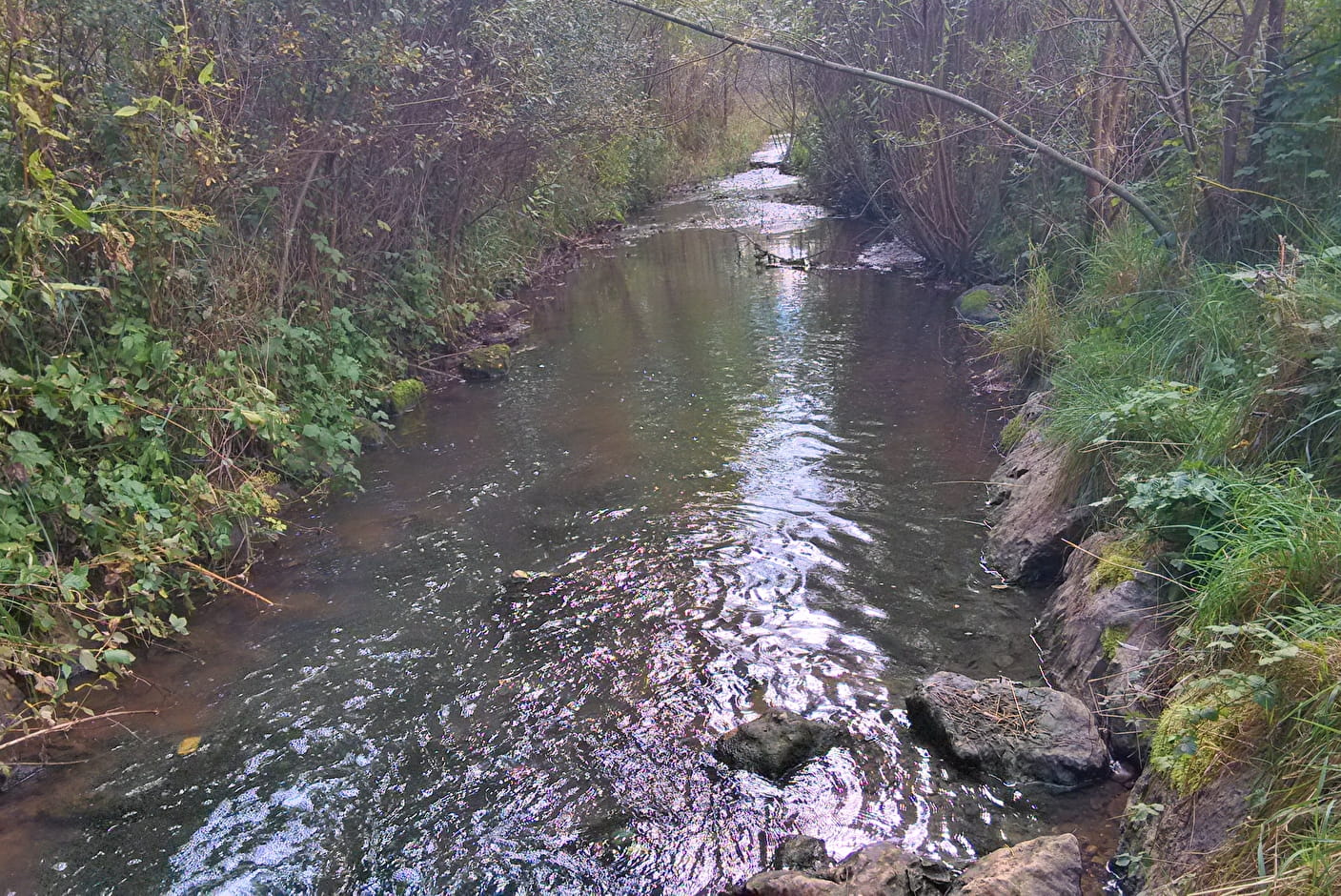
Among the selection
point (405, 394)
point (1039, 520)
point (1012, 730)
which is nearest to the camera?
point (1012, 730)

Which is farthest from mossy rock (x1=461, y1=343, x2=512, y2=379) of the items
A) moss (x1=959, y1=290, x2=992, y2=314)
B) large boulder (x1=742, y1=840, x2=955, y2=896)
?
large boulder (x1=742, y1=840, x2=955, y2=896)

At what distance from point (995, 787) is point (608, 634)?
2022 millimetres

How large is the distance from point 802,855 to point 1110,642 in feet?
5.68

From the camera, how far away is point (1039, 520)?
522 cm

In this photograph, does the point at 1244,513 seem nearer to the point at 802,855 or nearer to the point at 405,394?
the point at 802,855

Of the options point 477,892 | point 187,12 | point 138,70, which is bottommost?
point 477,892

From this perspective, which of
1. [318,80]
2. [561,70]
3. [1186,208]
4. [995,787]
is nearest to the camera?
[995,787]

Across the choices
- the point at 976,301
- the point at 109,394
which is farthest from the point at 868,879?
the point at 976,301

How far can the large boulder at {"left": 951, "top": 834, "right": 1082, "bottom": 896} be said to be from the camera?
2773mm

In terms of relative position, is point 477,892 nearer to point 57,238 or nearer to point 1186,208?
point 57,238

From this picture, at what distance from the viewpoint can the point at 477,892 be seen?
10.5 ft

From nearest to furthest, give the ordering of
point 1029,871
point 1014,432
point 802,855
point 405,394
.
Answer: point 1029,871 → point 802,855 → point 1014,432 → point 405,394

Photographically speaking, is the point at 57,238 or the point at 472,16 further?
the point at 472,16

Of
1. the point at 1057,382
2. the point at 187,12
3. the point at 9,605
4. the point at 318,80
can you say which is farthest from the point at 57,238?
the point at 1057,382
